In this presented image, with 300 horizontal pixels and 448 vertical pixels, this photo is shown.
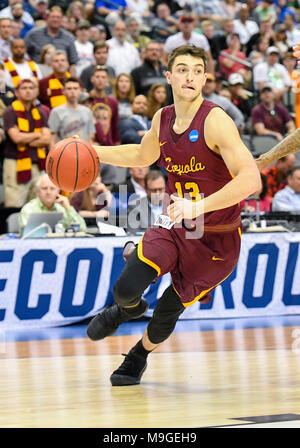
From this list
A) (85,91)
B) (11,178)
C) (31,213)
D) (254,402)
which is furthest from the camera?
(85,91)

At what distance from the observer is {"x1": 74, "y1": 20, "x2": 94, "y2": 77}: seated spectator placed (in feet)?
50.6

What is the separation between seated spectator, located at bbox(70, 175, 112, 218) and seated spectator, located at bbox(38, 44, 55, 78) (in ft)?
8.68

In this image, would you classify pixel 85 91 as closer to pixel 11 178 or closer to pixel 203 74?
pixel 11 178

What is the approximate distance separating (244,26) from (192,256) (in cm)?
1472

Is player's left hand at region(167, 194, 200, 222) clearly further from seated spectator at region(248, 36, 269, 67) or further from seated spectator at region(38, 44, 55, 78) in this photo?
seated spectator at region(248, 36, 269, 67)

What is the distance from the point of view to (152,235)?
6.21 m

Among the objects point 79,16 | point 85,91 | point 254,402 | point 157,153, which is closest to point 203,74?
point 157,153

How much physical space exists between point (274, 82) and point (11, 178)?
7297 mm

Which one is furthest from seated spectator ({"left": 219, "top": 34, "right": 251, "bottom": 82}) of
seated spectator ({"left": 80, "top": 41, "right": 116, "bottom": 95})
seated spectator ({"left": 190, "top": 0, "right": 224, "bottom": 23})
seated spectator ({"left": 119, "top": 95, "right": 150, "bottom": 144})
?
seated spectator ({"left": 119, "top": 95, "right": 150, "bottom": 144})

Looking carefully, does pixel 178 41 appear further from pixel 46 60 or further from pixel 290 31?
pixel 290 31

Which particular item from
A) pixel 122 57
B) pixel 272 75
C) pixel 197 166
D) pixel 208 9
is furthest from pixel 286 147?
pixel 208 9

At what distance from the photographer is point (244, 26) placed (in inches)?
787

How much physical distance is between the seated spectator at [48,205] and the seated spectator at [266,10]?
11353 millimetres

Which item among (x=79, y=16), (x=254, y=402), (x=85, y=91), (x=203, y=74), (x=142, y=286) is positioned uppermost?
(x=79, y=16)
